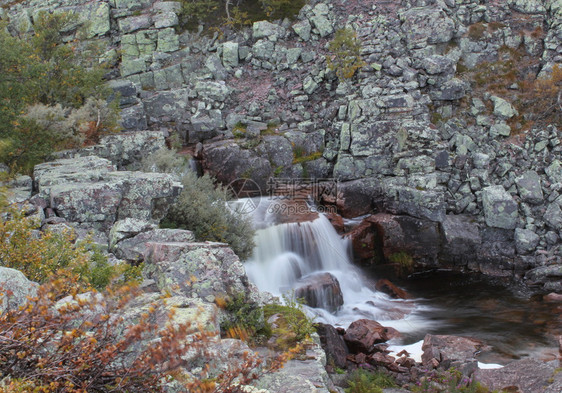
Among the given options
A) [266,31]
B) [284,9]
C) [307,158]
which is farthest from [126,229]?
[284,9]

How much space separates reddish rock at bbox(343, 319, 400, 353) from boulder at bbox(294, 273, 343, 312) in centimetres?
156

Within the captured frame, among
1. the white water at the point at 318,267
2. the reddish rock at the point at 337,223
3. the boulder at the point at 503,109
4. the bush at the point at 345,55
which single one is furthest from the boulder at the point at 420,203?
the bush at the point at 345,55

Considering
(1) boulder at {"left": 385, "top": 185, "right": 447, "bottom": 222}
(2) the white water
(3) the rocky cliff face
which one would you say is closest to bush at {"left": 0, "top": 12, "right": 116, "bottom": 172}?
(3) the rocky cliff face

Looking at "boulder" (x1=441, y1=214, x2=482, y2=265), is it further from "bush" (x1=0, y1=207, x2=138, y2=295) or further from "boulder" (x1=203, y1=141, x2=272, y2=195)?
"bush" (x1=0, y1=207, x2=138, y2=295)

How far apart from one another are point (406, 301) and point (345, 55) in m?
10.7

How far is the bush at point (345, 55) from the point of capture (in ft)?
65.2

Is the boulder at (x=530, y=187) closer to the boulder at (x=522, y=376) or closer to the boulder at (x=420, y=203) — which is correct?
the boulder at (x=420, y=203)

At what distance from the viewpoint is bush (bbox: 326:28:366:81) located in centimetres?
1986

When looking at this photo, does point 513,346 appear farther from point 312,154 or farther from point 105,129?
point 105,129

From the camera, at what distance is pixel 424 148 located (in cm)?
1830

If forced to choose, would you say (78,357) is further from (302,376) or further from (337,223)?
(337,223)

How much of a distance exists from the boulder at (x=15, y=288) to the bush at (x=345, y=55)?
55.8 ft

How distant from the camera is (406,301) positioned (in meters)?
14.9

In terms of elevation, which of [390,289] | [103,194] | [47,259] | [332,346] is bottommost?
[390,289]
